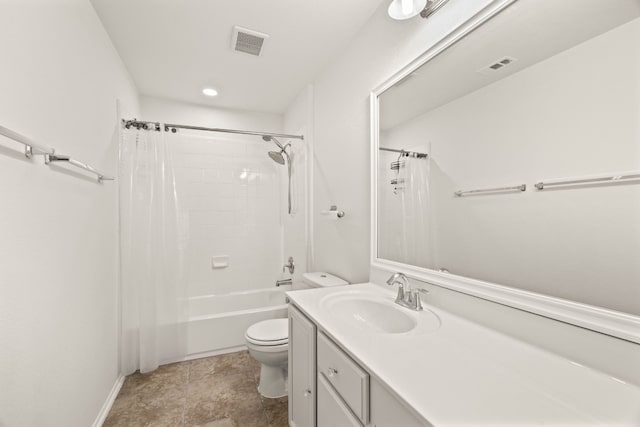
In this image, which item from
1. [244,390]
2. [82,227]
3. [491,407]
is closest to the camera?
[491,407]

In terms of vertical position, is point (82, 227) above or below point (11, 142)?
below

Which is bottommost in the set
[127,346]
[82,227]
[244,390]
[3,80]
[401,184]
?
[244,390]

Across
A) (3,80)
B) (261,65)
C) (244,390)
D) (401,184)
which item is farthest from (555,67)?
(244,390)

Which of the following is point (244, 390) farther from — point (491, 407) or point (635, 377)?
point (635, 377)

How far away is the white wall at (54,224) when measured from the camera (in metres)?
0.90

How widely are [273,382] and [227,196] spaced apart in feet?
6.50

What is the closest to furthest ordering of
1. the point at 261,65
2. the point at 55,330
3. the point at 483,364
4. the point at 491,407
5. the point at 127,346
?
1. the point at 491,407
2. the point at 483,364
3. the point at 55,330
4. the point at 127,346
5. the point at 261,65

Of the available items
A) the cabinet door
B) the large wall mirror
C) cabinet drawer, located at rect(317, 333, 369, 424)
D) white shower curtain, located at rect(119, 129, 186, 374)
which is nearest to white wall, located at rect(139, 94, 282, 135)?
white shower curtain, located at rect(119, 129, 186, 374)

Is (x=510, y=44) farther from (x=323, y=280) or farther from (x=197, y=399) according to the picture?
(x=197, y=399)

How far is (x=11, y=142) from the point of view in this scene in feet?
2.97

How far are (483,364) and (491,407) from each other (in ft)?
0.63

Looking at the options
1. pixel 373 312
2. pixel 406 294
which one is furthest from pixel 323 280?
pixel 406 294

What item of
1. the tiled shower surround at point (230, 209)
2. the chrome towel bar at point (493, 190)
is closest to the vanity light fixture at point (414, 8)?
the chrome towel bar at point (493, 190)

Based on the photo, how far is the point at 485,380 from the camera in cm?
67
